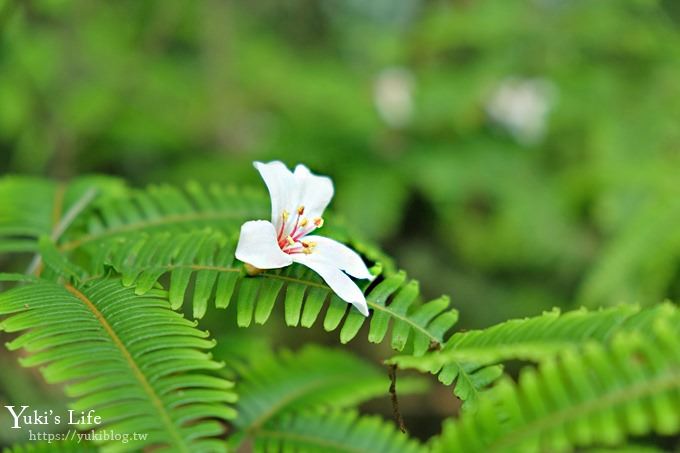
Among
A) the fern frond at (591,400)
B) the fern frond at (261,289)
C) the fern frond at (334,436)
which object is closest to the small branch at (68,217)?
the fern frond at (261,289)

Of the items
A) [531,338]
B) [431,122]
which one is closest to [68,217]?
[531,338]

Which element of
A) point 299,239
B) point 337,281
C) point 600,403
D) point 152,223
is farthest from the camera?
point 152,223

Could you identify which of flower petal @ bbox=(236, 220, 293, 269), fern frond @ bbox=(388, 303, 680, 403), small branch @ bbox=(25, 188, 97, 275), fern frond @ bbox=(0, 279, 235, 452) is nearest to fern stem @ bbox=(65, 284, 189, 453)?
fern frond @ bbox=(0, 279, 235, 452)

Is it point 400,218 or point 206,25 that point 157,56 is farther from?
point 400,218

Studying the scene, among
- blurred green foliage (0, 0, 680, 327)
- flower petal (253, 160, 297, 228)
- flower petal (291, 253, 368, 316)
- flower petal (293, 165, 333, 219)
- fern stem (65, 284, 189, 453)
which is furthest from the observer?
blurred green foliage (0, 0, 680, 327)

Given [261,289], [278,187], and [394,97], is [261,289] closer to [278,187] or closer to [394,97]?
[278,187]

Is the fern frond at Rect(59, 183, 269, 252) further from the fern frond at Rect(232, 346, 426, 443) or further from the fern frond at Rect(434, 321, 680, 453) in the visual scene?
the fern frond at Rect(434, 321, 680, 453)

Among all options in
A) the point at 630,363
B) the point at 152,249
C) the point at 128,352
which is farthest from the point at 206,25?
the point at 630,363
